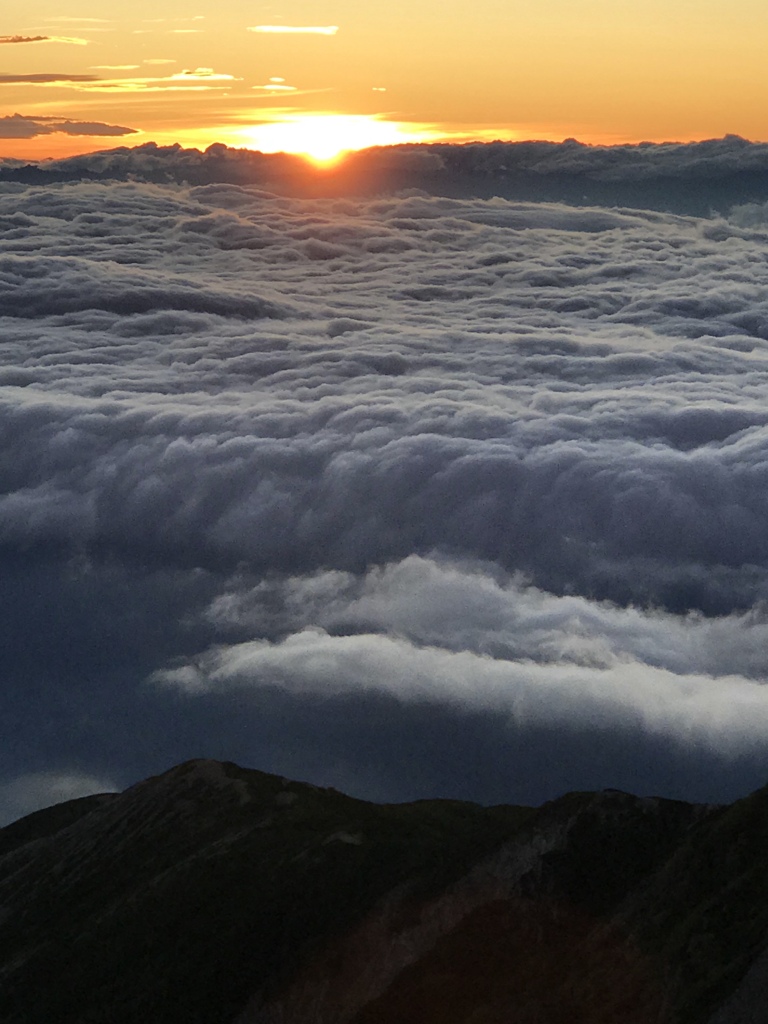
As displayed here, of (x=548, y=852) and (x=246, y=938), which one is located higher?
(x=548, y=852)

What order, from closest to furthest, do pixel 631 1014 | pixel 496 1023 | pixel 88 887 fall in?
pixel 631 1014, pixel 496 1023, pixel 88 887

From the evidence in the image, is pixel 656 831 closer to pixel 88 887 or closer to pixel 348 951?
pixel 348 951

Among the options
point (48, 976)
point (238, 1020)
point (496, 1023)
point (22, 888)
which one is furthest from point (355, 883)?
point (22, 888)

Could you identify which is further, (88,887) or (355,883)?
(88,887)

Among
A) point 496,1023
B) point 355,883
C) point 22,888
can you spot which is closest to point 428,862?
point 355,883

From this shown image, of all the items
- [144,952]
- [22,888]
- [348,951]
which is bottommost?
[22,888]

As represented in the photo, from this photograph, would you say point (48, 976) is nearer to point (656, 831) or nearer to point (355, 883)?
point (355, 883)

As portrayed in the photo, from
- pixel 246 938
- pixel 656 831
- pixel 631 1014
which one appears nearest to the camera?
pixel 631 1014
